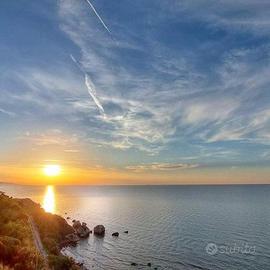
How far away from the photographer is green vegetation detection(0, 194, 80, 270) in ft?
87.1

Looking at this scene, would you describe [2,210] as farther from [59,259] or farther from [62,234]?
[62,234]

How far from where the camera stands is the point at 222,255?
239 ft

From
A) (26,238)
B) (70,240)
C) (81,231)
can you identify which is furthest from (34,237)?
(81,231)

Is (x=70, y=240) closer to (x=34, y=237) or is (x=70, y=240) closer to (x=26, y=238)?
(x=34, y=237)

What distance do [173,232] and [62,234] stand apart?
119ft

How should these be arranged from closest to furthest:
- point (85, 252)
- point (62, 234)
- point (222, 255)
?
point (222, 255) → point (85, 252) → point (62, 234)

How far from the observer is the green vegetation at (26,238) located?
26.5 meters

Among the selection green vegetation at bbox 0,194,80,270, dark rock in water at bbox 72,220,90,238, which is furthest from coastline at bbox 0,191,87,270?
dark rock in water at bbox 72,220,90,238

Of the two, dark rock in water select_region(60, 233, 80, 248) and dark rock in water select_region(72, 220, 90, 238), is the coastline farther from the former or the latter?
dark rock in water select_region(72, 220, 90, 238)

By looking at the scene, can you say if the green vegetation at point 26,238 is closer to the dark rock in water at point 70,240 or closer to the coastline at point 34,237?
the coastline at point 34,237

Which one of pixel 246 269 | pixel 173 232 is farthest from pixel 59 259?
pixel 173 232

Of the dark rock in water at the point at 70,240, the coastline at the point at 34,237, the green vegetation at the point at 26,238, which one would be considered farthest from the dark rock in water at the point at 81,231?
the dark rock in water at the point at 70,240

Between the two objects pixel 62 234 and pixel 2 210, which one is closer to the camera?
pixel 2 210

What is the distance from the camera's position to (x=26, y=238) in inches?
1756
